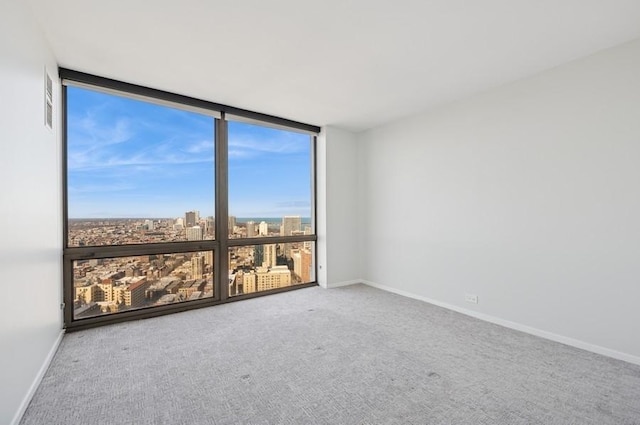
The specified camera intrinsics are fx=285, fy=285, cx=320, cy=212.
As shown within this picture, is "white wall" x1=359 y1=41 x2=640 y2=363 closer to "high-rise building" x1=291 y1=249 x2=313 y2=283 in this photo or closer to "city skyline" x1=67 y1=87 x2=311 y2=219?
"high-rise building" x1=291 y1=249 x2=313 y2=283

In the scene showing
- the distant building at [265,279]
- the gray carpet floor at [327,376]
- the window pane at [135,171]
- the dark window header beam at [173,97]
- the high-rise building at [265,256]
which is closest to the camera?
the gray carpet floor at [327,376]

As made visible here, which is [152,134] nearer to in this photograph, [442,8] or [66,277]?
[66,277]

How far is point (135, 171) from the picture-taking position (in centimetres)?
335

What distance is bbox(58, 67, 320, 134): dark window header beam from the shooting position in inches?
112

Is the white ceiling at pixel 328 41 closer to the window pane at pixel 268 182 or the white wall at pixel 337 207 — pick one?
the window pane at pixel 268 182

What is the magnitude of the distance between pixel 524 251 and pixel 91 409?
12.4 ft

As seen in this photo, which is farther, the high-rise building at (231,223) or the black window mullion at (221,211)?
the high-rise building at (231,223)

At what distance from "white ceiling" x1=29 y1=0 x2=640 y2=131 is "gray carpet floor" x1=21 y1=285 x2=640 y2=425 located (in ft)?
8.53

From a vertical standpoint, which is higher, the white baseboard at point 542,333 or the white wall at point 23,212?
the white wall at point 23,212

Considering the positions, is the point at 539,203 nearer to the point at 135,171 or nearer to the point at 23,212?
the point at 23,212

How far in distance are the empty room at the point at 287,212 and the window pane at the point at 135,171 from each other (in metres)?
0.02

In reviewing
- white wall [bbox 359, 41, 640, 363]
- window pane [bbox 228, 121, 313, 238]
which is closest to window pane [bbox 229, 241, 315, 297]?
window pane [bbox 228, 121, 313, 238]

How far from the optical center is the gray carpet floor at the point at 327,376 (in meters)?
1.71

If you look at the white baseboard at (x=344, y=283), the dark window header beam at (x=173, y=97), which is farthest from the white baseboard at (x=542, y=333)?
the dark window header beam at (x=173, y=97)
